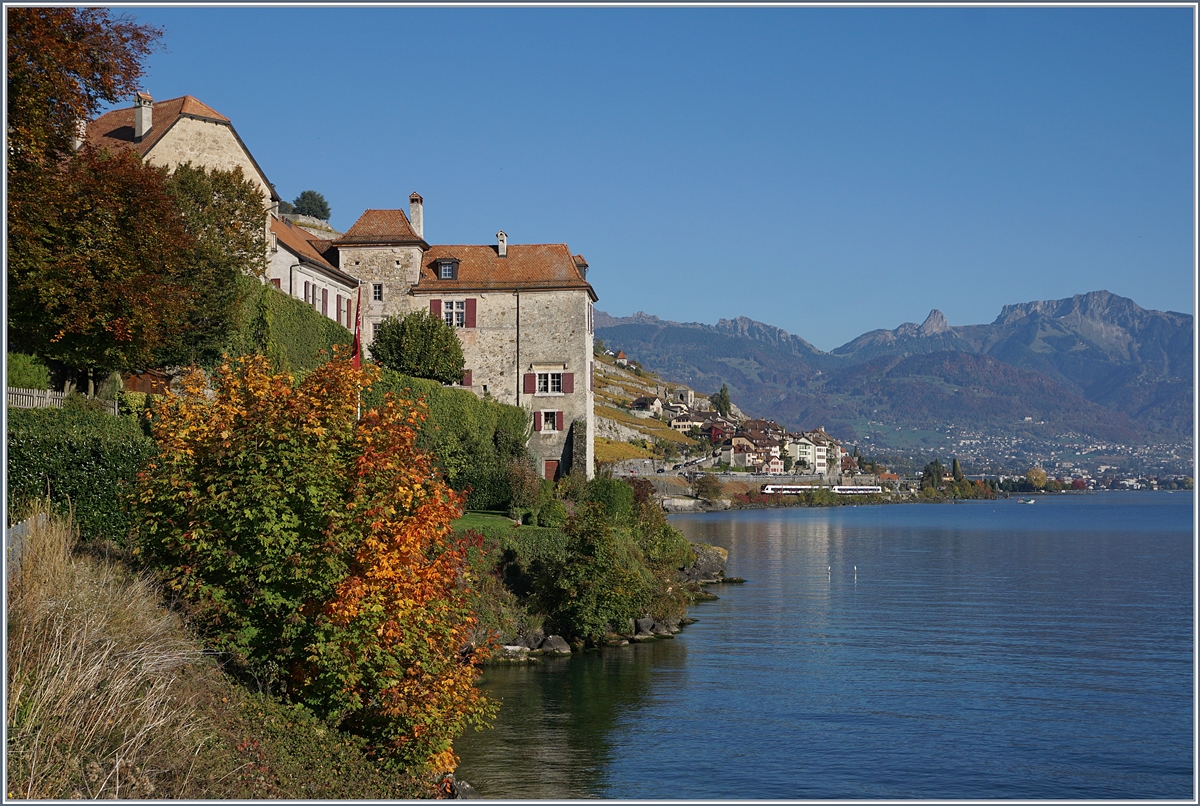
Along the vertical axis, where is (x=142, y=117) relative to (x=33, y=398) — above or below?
above

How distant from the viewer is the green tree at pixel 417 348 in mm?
59594

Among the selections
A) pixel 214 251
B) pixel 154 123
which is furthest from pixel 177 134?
pixel 214 251

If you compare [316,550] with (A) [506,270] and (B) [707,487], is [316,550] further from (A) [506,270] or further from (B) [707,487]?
(B) [707,487]

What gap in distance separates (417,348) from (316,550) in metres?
41.7

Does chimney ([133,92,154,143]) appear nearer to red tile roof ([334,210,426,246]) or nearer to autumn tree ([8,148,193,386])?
red tile roof ([334,210,426,246])

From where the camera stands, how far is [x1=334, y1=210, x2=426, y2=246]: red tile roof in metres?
64.6

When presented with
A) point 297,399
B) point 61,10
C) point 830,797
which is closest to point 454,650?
point 297,399

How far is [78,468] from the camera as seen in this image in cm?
2256

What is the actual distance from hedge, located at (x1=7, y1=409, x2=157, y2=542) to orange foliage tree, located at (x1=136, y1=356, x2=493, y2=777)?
2966 mm

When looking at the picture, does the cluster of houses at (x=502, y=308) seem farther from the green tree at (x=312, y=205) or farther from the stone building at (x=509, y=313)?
the green tree at (x=312, y=205)

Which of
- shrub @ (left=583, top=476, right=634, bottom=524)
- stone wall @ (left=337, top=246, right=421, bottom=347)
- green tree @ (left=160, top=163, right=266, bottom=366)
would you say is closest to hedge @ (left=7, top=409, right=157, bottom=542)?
green tree @ (left=160, top=163, right=266, bottom=366)

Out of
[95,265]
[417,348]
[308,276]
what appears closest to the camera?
[95,265]

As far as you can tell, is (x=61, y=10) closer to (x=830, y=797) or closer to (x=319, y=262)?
(x=830, y=797)

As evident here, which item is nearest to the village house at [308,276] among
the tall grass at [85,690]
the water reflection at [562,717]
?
the water reflection at [562,717]
